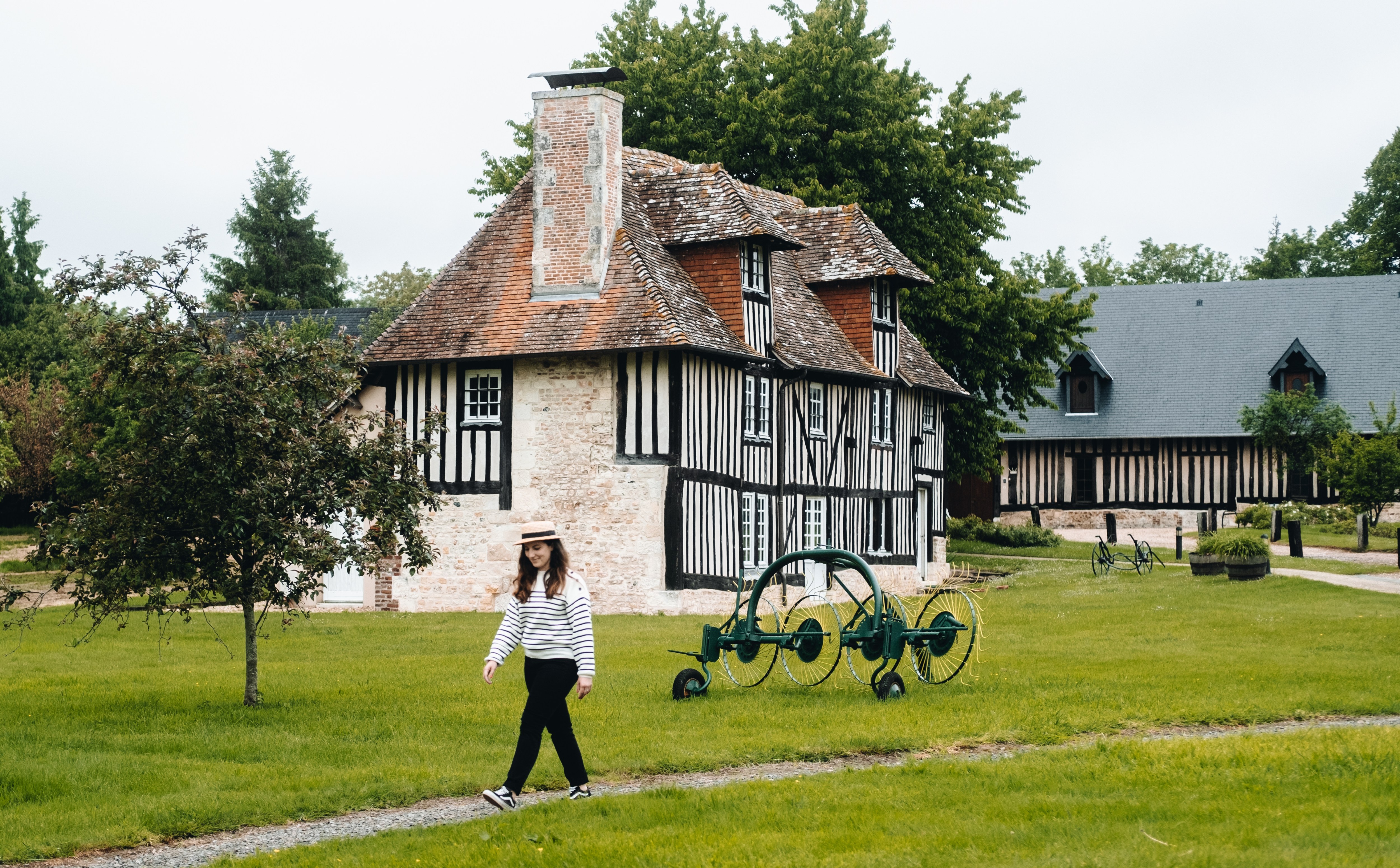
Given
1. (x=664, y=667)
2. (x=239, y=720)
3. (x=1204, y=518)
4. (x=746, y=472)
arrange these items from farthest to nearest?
(x=1204, y=518), (x=746, y=472), (x=664, y=667), (x=239, y=720)

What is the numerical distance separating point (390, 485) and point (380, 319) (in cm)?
4651

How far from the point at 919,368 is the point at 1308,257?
37.6 m

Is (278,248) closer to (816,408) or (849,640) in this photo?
(816,408)

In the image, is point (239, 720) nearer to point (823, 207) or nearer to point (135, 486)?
point (135, 486)

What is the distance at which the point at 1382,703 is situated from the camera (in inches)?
524

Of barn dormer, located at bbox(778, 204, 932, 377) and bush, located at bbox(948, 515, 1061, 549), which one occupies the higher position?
barn dormer, located at bbox(778, 204, 932, 377)

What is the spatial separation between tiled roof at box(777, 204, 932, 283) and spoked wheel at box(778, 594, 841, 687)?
46.6ft

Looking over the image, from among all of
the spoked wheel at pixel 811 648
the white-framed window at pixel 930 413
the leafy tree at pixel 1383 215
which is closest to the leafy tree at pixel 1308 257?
the leafy tree at pixel 1383 215

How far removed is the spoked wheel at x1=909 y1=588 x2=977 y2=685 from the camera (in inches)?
574

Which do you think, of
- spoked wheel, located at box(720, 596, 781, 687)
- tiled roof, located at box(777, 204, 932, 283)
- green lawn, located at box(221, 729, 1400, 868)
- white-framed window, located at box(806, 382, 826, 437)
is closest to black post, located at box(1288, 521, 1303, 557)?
tiled roof, located at box(777, 204, 932, 283)

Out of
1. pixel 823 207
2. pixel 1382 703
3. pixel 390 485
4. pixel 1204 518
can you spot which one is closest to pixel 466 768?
pixel 390 485

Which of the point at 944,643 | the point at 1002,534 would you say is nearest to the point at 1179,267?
the point at 1002,534

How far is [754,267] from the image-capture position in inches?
1136

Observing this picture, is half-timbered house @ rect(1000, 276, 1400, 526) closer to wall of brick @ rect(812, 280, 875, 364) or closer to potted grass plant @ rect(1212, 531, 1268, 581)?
wall of brick @ rect(812, 280, 875, 364)
